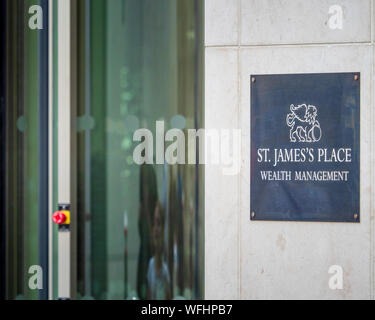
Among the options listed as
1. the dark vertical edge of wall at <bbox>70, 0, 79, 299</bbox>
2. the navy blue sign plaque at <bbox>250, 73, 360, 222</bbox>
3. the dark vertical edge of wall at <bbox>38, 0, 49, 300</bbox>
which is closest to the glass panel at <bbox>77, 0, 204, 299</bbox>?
the dark vertical edge of wall at <bbox>70, 0, 79, 299</bbox>

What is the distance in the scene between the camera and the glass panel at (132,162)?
312cm

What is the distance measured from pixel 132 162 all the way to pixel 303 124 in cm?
150

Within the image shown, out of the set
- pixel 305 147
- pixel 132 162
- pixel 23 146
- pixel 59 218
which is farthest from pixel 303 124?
pixel 23 146

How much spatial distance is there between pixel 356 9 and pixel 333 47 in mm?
351

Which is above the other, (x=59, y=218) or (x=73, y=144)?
(x=73, y=144)

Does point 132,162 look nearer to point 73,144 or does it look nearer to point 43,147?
point 73,144

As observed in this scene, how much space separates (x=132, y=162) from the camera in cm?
315

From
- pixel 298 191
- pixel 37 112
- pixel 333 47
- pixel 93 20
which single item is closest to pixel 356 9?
pixel 333 47

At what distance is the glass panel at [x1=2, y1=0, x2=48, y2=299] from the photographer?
10.4ft

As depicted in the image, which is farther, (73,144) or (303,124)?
(73,144)

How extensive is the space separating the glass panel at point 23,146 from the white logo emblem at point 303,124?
216 centimetres

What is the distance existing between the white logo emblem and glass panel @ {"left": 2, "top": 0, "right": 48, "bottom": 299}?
7.09ft

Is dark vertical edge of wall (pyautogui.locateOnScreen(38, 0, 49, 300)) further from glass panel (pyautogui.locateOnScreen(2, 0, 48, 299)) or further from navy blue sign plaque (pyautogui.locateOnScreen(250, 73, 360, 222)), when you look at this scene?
navy blue sign plaque (pyautogui.locateOnScreen(250, 73, 360, 222))

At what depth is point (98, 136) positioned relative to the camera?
3.16 m
